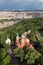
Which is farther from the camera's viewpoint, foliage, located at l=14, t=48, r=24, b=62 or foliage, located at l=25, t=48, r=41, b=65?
foliage, located at l=14, t=48, r=24, b=62

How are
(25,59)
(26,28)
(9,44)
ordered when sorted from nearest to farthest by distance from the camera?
(25,59) < (9,44) < (26,28)

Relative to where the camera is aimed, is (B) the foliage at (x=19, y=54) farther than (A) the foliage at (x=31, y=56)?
Yes

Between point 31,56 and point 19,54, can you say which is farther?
point 19,54

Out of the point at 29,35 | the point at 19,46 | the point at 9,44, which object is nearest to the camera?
the point at 19,46

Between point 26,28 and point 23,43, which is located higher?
point 23,43

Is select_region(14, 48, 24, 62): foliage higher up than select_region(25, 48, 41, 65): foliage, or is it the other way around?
select_region(25, 48, 41, 65): foliage

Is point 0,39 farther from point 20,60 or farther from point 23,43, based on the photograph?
point 20,60

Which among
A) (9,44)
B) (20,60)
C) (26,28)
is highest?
(20,60)

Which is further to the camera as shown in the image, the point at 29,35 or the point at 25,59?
the point at 29,35

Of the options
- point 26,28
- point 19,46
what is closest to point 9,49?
point 19,46

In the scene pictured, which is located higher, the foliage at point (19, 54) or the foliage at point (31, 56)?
the foliage at point (31, 56)

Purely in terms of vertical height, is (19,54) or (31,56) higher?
(31,56)
